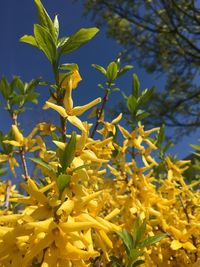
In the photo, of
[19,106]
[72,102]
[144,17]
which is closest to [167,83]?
[144,17]

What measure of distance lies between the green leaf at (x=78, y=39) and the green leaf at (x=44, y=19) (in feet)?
0.16

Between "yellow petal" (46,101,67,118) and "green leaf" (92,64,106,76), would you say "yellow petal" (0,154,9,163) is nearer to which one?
"green leaf" (92,64,106,76)

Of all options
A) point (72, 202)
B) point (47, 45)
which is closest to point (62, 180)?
point (72, 202)

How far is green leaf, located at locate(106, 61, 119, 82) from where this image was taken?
1.58 m

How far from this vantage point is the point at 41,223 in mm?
770

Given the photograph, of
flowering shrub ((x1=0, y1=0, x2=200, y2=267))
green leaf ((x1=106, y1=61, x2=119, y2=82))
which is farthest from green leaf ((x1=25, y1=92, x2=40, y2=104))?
green leaf ((x1=106, y1=61, x2=119, y2=82))

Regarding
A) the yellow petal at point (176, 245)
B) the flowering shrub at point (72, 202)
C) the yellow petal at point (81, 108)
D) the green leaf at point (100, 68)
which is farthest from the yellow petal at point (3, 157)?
the yellow petal at point (176, 245)

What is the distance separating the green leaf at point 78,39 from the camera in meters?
1.00

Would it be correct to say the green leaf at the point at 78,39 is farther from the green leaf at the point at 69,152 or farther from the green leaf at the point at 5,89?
the green leaf at the point at 5,89

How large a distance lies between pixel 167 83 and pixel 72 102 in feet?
39.2

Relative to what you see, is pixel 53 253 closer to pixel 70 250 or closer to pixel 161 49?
pixel 70 250

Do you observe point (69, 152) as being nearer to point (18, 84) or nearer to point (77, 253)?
point (77, 253)

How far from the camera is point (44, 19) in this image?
103 centimetres

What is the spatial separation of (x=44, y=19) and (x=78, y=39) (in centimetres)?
12
